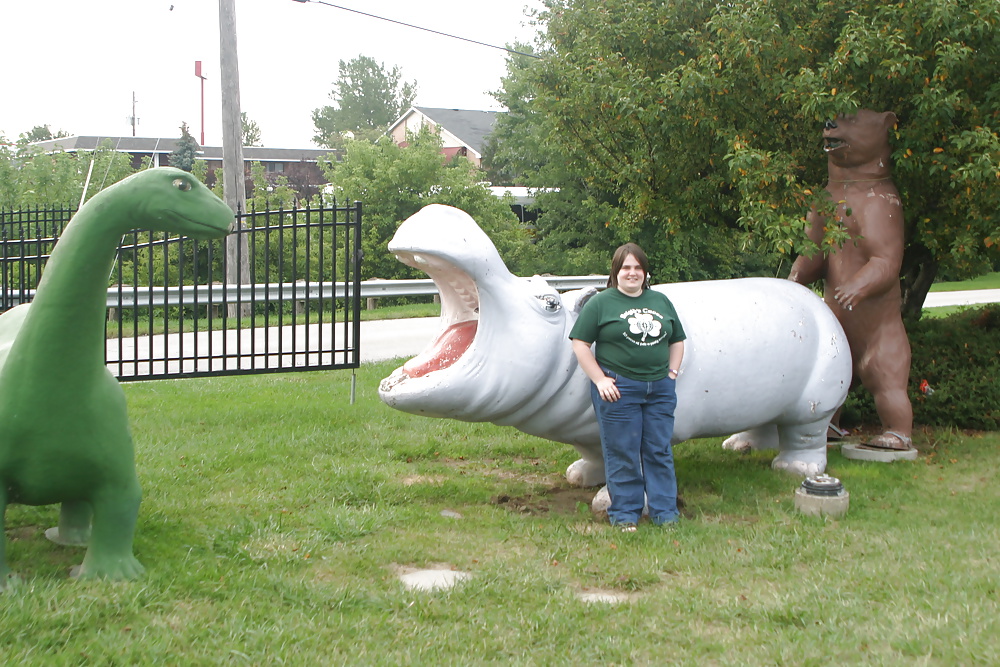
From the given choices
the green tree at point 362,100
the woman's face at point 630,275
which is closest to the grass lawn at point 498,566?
the woman's face at point 630,275

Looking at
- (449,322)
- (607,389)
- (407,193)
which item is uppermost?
(407,193)

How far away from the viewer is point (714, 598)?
365 centimetres

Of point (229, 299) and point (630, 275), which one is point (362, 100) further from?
point (630, 275)

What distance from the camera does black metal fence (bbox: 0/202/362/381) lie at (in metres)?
7.45

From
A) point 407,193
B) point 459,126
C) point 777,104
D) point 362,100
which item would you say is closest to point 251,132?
point 362,100

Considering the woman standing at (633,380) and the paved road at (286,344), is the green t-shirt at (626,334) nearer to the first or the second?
the woman standing at (633,380)

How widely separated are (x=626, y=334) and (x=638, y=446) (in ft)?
1.85

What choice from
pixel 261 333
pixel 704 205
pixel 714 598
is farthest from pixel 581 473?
pixel 261 333

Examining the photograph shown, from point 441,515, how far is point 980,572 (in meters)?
2.53

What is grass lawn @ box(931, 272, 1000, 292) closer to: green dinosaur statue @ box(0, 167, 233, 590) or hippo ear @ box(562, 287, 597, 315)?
hippo ear @ box(562, 287, 597, 315)

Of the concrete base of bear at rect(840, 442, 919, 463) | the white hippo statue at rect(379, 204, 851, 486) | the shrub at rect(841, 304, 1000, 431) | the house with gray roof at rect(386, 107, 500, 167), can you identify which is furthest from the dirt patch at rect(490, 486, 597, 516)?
the house with gray roof at rect(386, 107, 500, 167)

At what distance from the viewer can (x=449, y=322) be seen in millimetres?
4820

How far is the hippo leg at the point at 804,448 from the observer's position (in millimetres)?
5500

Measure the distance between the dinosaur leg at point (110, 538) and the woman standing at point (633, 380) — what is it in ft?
6.92
